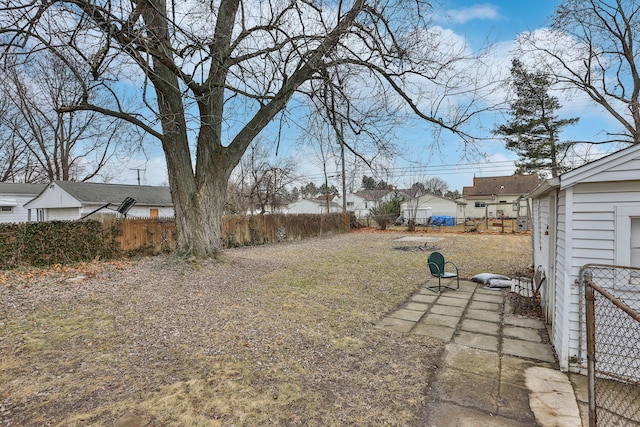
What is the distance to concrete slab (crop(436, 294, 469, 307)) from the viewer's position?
5.15 metres

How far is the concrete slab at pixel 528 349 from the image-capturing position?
10.7 ft

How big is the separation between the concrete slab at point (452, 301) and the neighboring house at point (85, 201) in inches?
592

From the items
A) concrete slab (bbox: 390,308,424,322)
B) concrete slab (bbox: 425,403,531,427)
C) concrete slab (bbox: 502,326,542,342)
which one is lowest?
concrete slab (bbox: 425,403,531,427)

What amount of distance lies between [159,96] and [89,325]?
4736mm

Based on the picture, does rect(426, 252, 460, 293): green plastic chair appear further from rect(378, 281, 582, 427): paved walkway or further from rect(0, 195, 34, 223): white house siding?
rect(0, 195, 34, 223): white house siding

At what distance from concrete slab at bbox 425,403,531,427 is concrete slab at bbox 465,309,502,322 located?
2.38 meters

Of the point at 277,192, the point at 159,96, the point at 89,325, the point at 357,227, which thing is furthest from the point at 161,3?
the point at 357,227

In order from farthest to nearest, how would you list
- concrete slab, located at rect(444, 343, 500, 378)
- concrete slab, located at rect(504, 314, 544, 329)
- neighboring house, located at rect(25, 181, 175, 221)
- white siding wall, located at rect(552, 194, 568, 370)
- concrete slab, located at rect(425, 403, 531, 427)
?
neighboring house, located at rect(25, 181, 175, 221), concrete slab, located at rect(504, 314, 544, 329), white siding wall, located at rect(552, 194, 568, 370), concrete slab, located at rect(444, 343, 500, 378), concrete slab, located at rect(425, 403, 531, 427)

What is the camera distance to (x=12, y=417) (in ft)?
7.21

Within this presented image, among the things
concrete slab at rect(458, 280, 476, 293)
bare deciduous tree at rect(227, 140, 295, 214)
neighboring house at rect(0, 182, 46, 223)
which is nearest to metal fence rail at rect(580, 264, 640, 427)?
concrete slab at rect(458, 280, 476, 293)

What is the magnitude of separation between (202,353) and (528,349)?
139 inches

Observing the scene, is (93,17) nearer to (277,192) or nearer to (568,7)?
(568,7)

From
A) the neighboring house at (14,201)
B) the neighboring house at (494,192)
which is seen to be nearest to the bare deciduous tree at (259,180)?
the neighboring house at (14,201)

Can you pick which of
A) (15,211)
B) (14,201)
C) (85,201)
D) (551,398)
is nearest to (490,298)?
(551,398)
